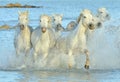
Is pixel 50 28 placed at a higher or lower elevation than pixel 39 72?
higher

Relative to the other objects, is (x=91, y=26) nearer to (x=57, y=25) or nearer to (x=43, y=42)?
(x=43, y=42)

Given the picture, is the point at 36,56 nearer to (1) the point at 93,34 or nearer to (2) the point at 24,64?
(2) the point at 24,64

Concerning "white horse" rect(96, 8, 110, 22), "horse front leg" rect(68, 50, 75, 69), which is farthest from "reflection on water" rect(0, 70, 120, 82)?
"white horse" rect(96, 8, 110, 22)

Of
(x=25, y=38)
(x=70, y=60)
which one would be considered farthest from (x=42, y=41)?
(x=70, y=60)

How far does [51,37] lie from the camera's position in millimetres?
16234

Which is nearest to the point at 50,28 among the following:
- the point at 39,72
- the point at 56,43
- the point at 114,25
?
the point at 56,43

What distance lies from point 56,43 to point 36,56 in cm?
71

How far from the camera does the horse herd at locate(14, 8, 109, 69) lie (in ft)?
51.9

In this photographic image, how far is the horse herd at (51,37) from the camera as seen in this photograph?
51.9 ft

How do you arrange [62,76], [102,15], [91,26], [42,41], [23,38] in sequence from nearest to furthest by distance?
1. [62,76]
2. [91,26]
3. [42,41]
4. [23,38]
5. [102,15]

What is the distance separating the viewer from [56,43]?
645 inches

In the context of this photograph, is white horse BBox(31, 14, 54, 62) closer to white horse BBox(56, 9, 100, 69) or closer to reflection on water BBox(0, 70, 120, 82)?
white horse BBox(56, 9, 100, 69)

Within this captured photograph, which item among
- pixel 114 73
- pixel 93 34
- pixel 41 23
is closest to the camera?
pixel 114 73

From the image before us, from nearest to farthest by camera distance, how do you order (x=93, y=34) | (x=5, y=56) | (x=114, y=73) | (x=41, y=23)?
1. (x=114, y=73)
2. (x=41, y=23)
3. (x=93, y=34)
4. (x=5, y=56)
